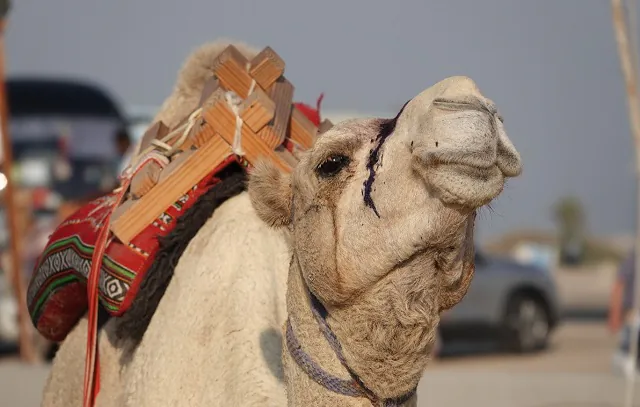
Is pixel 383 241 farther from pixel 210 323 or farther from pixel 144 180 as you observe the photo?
pixel 144 180

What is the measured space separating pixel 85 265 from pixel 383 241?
62.4 inches

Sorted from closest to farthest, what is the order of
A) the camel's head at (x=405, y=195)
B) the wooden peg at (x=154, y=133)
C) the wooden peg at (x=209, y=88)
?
the camel's head at (x=405, y=195), the wooden peg at (x=209, y=88), the wooden peg at (x=154, y=133)

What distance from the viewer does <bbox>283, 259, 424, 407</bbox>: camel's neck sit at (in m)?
3.14

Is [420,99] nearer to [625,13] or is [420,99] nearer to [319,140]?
[319,140]

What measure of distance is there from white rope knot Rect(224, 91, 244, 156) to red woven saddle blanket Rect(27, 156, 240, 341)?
0.04 meters

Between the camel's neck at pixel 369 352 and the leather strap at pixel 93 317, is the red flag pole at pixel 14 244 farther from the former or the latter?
the camel's neck at pixel 369 352

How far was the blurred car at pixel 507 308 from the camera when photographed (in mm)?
16688

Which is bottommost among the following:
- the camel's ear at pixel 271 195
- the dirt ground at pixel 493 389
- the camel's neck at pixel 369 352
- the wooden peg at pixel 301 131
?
the dirt ground at pixel 493 389

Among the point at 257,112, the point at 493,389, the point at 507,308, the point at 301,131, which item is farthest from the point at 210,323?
the point at 507,308

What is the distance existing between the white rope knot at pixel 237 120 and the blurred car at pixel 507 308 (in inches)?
477

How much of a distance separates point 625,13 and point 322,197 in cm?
387

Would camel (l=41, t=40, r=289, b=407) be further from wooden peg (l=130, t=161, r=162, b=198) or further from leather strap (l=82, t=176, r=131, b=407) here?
wooden peg (l=130, t=161, r=162, b=198)

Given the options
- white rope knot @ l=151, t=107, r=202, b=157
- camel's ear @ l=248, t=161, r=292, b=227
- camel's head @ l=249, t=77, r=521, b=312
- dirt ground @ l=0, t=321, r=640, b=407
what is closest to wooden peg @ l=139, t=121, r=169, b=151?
white rope knot @ l=151, t=107, r=202, b=157

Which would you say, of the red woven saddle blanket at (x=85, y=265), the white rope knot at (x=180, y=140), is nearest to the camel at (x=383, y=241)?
the red woven saddle blanket at (x=85, y=265)
